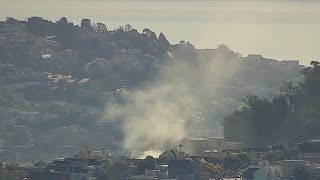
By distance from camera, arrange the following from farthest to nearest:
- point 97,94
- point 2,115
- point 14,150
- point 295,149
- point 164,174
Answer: point 97,94 < point 2,115 < point 14,150 < point 295,149 < point 164,174

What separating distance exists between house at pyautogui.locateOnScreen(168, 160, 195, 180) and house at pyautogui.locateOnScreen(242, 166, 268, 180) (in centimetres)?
203

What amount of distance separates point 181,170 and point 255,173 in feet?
9.81

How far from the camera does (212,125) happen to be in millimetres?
172125

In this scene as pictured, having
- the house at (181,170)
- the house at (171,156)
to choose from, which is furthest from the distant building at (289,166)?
the house at (171,156)

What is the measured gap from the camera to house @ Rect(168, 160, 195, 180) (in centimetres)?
7700

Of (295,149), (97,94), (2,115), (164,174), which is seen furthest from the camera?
(97,94)

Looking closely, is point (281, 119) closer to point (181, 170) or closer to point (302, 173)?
point (302, 173)

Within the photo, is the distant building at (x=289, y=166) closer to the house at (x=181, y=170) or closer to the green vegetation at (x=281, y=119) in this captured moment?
the house at (x=181, y=170)

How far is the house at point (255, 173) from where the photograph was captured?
250ft

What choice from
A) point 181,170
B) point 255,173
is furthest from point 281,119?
point 255,173

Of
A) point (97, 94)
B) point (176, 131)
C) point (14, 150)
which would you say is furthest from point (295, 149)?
point (97, 94)

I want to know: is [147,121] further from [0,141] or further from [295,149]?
[295,149]

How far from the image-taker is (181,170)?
77812mm

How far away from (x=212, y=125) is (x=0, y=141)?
69.9ft
